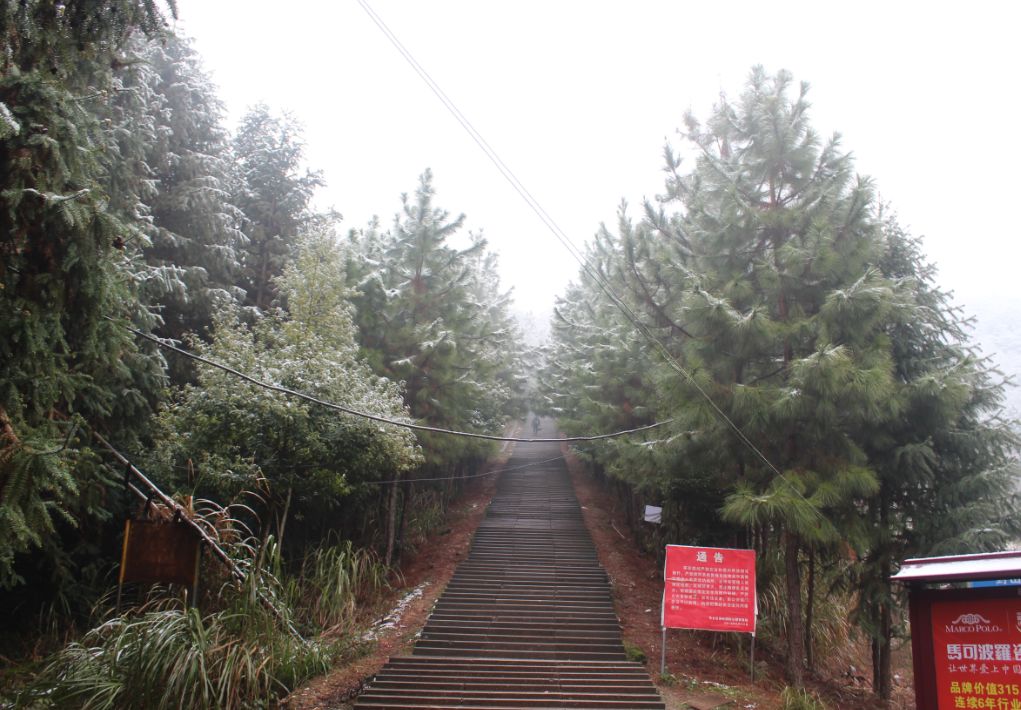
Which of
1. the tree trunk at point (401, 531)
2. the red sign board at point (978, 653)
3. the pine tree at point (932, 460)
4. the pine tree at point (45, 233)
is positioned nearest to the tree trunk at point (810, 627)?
the pine tree at point (932, 460)

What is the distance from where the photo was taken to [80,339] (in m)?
5.10

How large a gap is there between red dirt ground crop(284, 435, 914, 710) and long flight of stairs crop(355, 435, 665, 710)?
0.33 metres

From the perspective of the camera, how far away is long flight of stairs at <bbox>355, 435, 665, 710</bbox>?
8.26 m

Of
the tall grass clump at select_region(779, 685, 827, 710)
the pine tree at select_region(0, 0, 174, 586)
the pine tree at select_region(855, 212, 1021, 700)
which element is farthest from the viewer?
the pine tree at select_region(855, 212, 1021, 700)

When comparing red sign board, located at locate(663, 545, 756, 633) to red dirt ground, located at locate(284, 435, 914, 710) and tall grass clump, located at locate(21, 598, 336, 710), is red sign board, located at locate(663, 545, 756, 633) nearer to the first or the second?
red dirt ground, located at locate(284, 435, 914, 710)

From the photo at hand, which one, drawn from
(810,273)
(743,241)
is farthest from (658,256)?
(810,273)

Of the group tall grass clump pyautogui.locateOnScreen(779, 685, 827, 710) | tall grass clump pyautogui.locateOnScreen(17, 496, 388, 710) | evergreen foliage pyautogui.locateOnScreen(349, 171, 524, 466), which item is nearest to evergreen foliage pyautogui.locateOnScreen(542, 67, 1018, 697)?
tall grass clump pyautogui.locateOnScreen(779, 685, 827, 710)

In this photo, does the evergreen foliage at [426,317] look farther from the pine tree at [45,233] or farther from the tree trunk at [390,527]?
the pine tree at [45,233]

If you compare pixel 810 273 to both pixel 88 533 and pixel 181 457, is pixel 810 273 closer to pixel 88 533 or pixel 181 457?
pixel 181 457

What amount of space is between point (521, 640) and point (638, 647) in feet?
6.49

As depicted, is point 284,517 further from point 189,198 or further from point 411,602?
point 189,198

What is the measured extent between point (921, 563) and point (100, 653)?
8158 mm

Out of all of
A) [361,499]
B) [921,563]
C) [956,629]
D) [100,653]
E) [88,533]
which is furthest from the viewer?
[361,499]

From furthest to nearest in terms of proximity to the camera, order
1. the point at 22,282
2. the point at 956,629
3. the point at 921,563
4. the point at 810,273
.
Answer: the point at 810,273
the point at 921,563
the point at 956,629
the point at 22,282
